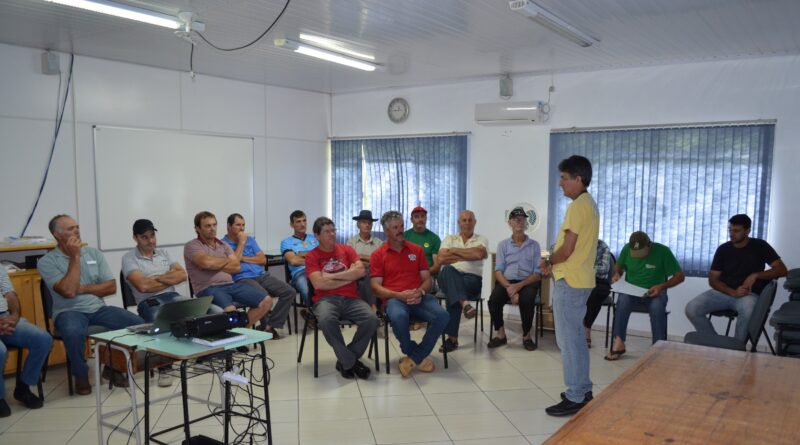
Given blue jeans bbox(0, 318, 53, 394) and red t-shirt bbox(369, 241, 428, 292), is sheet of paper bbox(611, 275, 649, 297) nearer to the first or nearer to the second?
red t-shirt bbox(369, 241, 428, 292)

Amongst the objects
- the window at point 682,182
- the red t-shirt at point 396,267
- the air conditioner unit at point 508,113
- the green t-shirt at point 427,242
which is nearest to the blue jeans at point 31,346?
the red t-shirt at point 396,267

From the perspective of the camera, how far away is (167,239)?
6059 millimetres

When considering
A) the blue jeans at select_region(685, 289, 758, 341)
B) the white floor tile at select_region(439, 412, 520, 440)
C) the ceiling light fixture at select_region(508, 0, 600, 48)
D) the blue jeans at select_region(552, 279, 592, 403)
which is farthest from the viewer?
the blue jeans at select_region(685, 289, 758, 341)

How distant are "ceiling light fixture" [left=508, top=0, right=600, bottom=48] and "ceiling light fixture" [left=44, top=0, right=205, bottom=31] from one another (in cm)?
227

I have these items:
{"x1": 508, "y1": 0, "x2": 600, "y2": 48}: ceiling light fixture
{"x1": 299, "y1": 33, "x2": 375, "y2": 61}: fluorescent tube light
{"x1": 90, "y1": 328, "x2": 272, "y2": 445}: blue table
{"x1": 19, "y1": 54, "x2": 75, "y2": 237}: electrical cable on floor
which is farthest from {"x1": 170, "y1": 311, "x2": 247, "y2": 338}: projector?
{"x1": 19, "y1": 54, "x2": 75, "y2": 237}: electrical cable on floor

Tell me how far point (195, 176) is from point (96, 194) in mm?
1068

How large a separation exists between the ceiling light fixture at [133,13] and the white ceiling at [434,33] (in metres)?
0.07

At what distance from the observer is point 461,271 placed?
210 inches

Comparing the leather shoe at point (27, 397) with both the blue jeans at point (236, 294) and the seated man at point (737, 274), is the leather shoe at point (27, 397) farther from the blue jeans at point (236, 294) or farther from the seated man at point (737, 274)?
the seated man at point (737, 274)

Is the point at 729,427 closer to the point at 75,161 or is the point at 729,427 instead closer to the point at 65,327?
the point at 65,327

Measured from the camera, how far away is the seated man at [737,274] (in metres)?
4.63

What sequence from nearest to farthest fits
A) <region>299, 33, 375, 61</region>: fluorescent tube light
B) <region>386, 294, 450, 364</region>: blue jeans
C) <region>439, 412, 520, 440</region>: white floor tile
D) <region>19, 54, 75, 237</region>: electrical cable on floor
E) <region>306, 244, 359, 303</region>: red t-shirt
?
<region>439, 412, 520, 440</region>: white floor tile < <region>386, 294, 450, 364</region>: blue jeans < <region>306, 244, 359, 303</region>: red t-shirt < <region>299, 33, 375, 61</region>: fluorescent tube light < <region>19, 54, 75, 237</region>: electrical cable on floor

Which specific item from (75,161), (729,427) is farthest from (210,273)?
(729,427)

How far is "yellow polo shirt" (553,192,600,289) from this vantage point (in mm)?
3309
